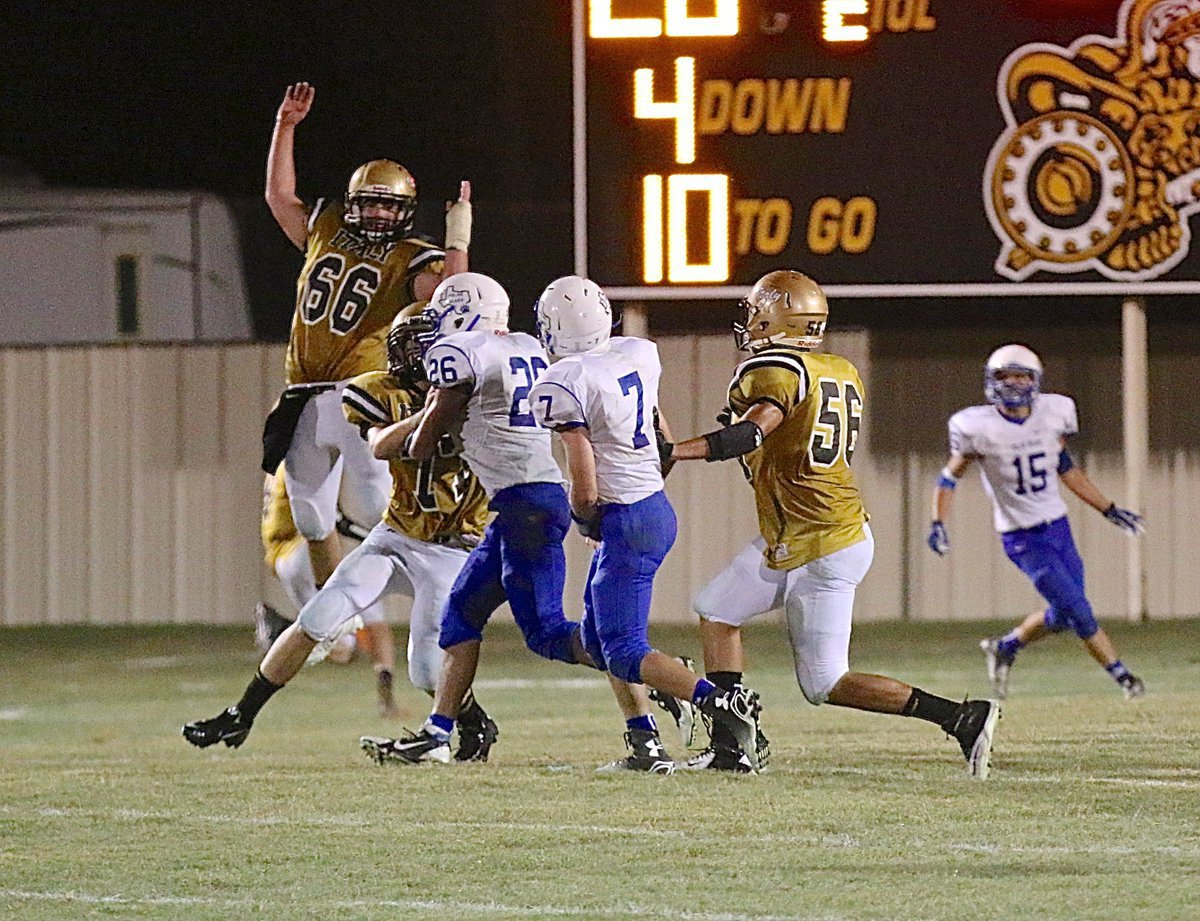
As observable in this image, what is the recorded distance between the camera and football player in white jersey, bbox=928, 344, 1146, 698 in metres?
10.6

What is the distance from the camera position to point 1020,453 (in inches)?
427

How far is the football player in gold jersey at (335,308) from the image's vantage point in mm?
8680

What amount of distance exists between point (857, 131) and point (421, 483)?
554cm

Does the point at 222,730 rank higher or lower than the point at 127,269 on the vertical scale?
lower

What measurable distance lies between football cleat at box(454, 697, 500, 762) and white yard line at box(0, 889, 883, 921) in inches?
102

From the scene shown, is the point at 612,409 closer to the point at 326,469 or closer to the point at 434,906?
the point at 434,906

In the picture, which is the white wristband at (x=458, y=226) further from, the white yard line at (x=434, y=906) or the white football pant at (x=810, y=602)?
the white yard line at (x=434, y=906)

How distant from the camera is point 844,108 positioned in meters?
12.4

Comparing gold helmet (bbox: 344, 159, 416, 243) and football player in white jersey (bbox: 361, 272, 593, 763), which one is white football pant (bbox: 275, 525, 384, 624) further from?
football player in white jersey (bbox: 361, 272, 593, 763)

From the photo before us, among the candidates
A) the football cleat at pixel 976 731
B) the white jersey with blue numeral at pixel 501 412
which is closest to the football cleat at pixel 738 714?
the football cleat at pixel 976 731

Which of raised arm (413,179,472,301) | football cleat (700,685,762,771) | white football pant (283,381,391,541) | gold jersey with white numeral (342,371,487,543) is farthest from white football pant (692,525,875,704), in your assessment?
white football pant (283,381,391,541)

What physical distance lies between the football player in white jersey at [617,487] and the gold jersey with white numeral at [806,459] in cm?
31

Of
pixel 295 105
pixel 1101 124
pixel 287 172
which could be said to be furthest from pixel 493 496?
pixel 1101 124

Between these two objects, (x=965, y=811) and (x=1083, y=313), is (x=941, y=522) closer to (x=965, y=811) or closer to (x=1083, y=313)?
(x=965, y=811)
